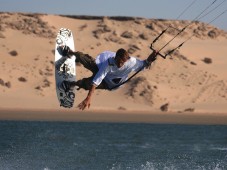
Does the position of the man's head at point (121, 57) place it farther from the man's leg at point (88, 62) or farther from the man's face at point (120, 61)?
the man's leg at point (88, 62)

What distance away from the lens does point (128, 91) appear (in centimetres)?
8706

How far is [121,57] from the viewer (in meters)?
16.5

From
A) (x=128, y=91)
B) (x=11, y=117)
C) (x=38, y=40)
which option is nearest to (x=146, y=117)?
(x=128, y=91)

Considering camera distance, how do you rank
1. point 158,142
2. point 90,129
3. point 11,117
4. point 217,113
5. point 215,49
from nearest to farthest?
point 158,142 → point 90,129 → point 11,117 → point 217,113 → point 215,49

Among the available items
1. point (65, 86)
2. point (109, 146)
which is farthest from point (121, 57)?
point (109, 146)

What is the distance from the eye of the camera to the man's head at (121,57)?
53.8 feet

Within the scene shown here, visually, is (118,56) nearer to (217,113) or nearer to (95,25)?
(217,113)

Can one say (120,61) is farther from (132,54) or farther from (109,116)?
(132,54)

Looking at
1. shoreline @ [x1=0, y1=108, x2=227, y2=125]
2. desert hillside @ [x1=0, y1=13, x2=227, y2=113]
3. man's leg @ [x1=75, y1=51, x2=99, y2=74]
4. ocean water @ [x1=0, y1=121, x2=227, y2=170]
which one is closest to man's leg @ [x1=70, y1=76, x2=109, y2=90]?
man's leg @ [x1=75, y1=51, x2=99, y2=74]

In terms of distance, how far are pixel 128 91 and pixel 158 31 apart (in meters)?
28.6

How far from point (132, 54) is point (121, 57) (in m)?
86.0

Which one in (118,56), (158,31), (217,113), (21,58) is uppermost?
(158,31)

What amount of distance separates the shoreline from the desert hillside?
1.95 m

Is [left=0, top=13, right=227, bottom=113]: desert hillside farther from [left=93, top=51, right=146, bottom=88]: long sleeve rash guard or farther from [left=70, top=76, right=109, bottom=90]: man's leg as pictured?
[left=93, top=51, right=146, bottom=88]: long sleeve rash guard
